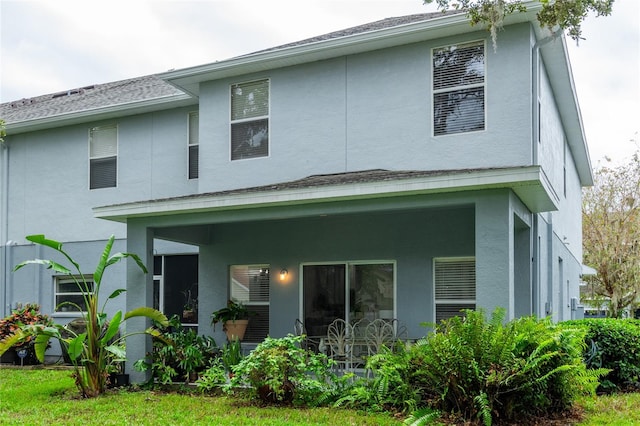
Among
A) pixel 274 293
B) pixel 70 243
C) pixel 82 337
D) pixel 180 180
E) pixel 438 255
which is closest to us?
pixel 82 337

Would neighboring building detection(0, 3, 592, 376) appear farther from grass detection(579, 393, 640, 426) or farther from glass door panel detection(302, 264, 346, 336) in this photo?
grass detection(579, 393, 640, 426)

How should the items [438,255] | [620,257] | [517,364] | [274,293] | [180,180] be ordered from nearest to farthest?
[517,364]
[438,255]
[274,293]
[180,180]
[620,257]

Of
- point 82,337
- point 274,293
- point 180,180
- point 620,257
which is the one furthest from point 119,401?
point 620,257

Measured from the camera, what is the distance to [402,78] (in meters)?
11.8

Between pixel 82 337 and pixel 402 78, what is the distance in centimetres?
700

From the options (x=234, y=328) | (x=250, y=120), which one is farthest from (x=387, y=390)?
(x=250, y=120)

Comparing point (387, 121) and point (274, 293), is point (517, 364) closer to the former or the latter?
point (387, 121)

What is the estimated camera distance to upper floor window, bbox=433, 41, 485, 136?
11164 millimetres

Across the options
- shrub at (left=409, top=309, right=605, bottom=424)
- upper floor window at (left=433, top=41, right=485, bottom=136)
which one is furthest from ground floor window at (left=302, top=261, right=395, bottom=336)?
shrub at (left=409, top=309, right=605, bottom=424)

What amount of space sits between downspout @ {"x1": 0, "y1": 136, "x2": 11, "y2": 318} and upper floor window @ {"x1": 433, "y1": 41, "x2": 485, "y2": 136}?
39.5ft

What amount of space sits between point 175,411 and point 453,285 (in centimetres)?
547

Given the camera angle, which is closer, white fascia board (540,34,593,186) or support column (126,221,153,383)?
support column (126,221,153,383)

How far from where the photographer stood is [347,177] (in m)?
11.3

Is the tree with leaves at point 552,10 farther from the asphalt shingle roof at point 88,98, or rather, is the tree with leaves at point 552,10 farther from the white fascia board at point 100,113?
the asphalt shingle roof at point 88,98
